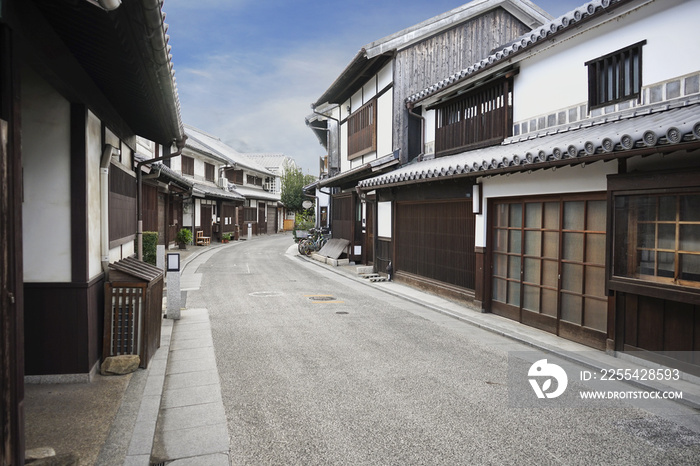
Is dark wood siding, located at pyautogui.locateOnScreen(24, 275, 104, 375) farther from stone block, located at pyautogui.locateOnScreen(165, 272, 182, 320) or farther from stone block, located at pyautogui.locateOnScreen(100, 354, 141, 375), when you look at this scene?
stone block, located at pyautogui.locateOnScreen(165, 272, 182, 320)

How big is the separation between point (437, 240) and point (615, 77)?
19.9ft

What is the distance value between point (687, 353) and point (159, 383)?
6920 millimetres

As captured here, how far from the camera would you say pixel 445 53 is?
16312 mm

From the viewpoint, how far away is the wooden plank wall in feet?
52.5

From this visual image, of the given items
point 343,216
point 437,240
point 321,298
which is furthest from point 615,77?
point 343,216

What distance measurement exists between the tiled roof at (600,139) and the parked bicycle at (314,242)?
14.0 meters

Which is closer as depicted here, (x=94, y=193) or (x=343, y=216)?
(x=94, y=193)

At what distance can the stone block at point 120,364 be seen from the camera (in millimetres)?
5891

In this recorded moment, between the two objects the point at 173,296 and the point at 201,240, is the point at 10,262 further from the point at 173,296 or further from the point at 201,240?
the point at 201,240

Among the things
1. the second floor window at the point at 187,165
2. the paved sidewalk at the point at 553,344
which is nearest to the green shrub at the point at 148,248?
the paved sidewalk at the point at 553,344

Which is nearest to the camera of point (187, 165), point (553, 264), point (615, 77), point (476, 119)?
point (615, 77)

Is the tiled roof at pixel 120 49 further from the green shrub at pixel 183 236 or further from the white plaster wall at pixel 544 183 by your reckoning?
the green shrub at pixel 183 236

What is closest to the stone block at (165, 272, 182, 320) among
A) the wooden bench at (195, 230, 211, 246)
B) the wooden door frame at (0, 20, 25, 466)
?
the wooden door frame at (0, 20, 25, 466)

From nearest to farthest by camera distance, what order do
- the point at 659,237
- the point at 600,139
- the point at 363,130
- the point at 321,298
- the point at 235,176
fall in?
the point at 600,139
the point at 659,237
the point at 321,298
the point at 363,130
the point at 235,176
